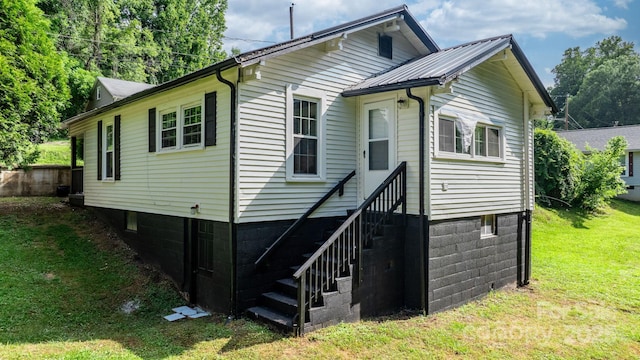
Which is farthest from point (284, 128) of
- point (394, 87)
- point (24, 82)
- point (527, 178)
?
point (24, 82)

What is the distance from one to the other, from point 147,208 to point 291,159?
165 inches

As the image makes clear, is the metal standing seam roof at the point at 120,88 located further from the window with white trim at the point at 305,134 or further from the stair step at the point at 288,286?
the stair step at the point at 288,286

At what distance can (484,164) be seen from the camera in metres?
8.73

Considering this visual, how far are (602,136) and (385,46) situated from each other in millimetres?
27826

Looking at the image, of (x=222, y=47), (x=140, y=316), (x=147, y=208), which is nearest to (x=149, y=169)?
(x=147, y=208)

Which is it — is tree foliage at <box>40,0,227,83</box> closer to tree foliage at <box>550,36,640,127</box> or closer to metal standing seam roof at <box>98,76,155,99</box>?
metal standing seam roof at <box>98,76,155,99</box>

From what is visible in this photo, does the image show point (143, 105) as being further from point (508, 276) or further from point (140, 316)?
point (508, 276)

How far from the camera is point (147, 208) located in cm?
929

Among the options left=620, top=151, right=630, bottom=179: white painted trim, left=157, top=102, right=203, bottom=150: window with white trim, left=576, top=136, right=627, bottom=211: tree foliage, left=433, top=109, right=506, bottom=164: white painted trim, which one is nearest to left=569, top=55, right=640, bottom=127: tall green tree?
left=620, top=151, right=630, bottom=179: white painted trim

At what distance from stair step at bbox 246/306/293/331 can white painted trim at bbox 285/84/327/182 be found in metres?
2.24

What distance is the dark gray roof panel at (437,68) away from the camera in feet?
22.5

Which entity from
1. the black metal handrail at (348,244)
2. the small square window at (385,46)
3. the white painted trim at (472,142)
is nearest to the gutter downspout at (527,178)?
the white painted trim at (472,142)

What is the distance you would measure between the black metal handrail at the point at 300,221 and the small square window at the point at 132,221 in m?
5.06

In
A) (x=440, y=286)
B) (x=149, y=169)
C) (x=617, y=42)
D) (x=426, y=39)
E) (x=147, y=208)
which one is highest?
(x=617, y=42)
